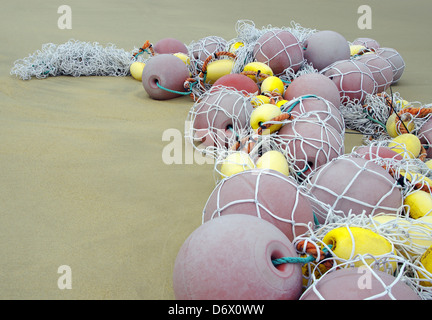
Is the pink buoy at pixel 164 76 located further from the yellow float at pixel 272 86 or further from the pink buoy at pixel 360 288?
the pink buoy at pixel 360 288

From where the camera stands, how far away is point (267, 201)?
1828 mm

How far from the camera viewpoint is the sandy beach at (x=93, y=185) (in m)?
1.93

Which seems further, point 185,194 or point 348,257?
point 185,194

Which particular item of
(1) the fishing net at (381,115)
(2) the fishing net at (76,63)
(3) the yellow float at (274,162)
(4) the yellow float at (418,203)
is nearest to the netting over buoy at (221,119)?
(3) the yellow float at (274,162)

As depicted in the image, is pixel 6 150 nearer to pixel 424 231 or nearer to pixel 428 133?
pixel 424 231

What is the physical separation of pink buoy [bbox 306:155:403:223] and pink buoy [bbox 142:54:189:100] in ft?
7.85

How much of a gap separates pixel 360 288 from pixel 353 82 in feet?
9.19

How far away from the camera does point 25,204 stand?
242cm

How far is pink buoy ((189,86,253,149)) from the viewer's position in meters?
3.09

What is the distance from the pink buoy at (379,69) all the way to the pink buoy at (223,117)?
168 cm

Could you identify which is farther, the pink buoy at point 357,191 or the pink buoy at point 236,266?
the pink buoy at point 357,191

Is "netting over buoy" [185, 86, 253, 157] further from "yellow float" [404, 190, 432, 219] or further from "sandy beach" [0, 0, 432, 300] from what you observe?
"yellow float" [404, 190, 432, 219]

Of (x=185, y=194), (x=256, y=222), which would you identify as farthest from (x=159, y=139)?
(x=256, y=222)

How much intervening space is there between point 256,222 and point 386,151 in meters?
1.41
